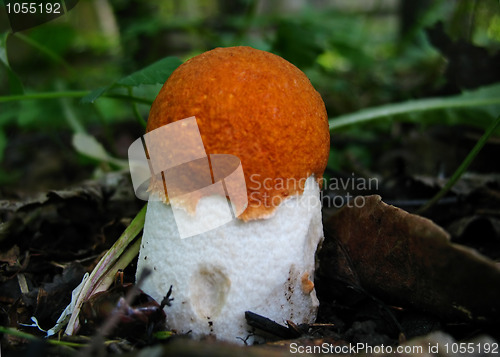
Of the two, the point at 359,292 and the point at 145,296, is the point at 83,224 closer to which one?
the point at 145,296

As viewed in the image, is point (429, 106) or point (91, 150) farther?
point (429, 106)

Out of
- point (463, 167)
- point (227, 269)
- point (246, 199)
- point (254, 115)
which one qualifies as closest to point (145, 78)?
point (254, 115)

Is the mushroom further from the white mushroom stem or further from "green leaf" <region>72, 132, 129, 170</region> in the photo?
"green leaf" <region>72, 132, 129, 170</region>

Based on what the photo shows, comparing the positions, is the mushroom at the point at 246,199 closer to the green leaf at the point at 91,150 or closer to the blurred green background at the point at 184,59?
the blurred green background at the point at 184,59

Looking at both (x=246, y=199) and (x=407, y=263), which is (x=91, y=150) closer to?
(x=246, y=199)

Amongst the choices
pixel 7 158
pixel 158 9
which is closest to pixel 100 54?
pixel 158 9

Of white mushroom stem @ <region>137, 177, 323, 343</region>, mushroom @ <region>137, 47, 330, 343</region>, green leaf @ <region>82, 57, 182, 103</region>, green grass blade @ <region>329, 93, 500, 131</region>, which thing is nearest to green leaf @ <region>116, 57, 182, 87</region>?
green leaf @ <region>82, 57, 182, 103</region>
